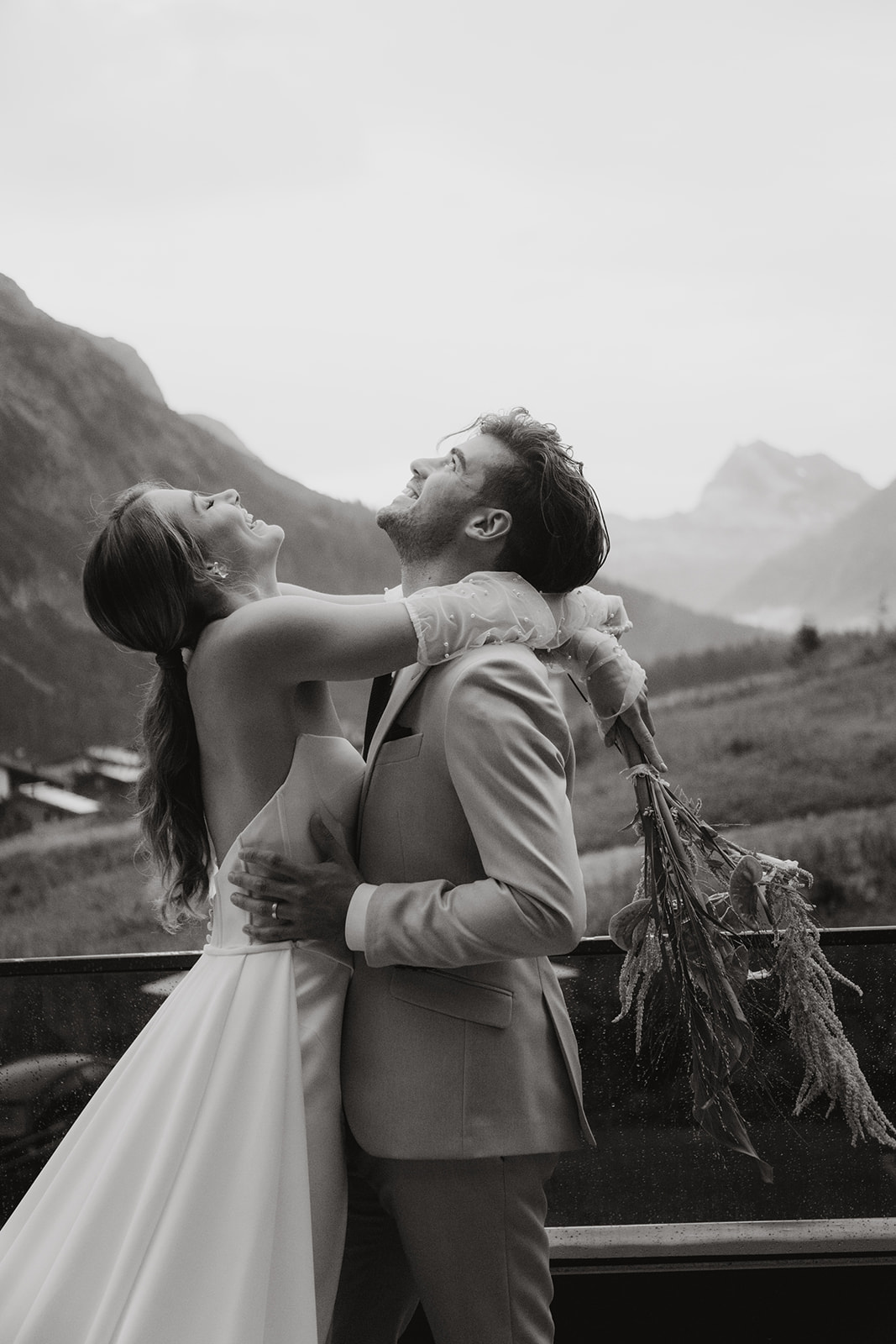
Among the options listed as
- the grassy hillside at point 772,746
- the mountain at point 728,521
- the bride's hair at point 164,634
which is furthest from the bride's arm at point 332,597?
the mountain at point 728,521

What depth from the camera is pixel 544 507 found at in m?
1.62

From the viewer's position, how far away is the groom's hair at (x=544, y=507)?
5.35 ft

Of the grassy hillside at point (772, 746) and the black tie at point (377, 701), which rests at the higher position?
the black tie at point (377, 701)

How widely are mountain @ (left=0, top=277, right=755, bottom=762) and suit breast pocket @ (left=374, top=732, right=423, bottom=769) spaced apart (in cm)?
390

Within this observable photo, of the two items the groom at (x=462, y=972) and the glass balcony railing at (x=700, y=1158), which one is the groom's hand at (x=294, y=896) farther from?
the glass balcony railing at (x=700, y=1158)

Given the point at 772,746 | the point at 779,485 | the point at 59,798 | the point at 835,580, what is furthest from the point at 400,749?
the point at 835,580

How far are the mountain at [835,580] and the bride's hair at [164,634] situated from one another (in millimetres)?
5121

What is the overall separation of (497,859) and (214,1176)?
0.50 meters

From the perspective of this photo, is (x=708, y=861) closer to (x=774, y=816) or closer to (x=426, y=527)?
(x=426, y=527)

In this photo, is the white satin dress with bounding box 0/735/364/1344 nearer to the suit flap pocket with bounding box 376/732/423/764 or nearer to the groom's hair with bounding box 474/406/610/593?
the suit flap pocket with bounding box 376/732/423/764

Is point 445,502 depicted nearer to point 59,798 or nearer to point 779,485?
point 59,798

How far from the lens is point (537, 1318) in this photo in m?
1.42

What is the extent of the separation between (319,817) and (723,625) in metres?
5.12

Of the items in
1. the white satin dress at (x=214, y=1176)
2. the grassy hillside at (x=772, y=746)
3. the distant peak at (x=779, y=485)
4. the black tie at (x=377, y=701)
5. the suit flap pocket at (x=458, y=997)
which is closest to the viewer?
the white satin dress at (x=214, y=1176)
